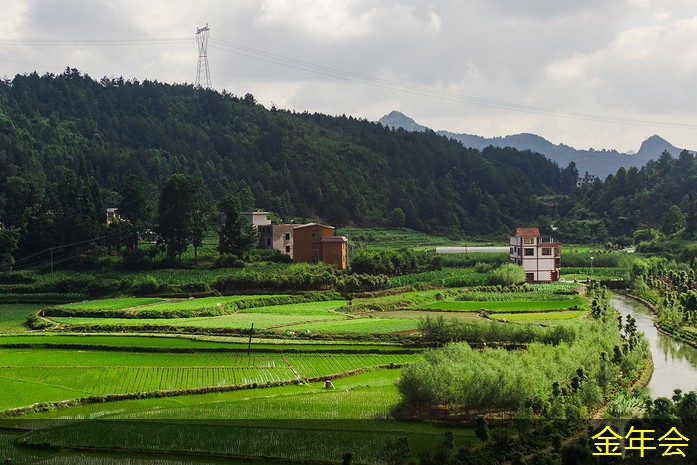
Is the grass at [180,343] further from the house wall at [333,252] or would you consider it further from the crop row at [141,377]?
the house wall at [333,252]

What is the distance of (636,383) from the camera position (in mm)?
33031

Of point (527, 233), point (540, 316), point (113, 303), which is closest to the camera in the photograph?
point (540, 316)

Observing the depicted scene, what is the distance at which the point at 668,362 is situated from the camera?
3866 cm

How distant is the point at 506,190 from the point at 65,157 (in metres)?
78.4

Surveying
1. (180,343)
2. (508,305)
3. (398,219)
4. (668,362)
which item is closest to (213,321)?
(180,343)

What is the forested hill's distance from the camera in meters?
106

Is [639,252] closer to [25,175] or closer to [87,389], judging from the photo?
[25,175]

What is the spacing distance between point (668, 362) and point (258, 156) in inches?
3790

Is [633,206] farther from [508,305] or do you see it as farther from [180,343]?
[180,343]

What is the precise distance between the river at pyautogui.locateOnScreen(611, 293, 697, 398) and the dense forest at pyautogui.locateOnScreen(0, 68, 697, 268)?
2011 inches

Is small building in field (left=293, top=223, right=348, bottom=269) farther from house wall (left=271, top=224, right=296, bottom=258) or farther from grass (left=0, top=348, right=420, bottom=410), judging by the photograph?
grass (left=0, top=348, right=420, bottom=410)

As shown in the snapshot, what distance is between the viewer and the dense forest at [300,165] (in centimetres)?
10644

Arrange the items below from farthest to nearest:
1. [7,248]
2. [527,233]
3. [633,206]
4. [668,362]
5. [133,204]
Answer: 1. [633,206]
2. [527,233]
3. [133,204]
4. [7,248]
5. [668,362]

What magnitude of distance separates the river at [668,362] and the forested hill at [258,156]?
214ft
